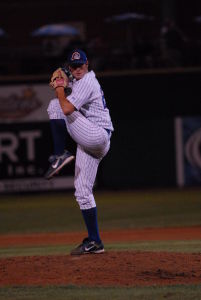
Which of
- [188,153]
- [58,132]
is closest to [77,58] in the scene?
[58,132]

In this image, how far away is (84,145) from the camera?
649 cm

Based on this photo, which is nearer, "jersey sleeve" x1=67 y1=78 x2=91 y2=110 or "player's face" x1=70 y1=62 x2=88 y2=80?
"jersey sleeve" x1=67 y1=78 x2=91 y2=110

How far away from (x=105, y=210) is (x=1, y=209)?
2039 millimetres

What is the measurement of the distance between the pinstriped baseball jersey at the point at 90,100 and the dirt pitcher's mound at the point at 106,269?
1216 millimetres

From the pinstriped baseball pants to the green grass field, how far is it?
4.29 ft

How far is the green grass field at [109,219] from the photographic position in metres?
5.25

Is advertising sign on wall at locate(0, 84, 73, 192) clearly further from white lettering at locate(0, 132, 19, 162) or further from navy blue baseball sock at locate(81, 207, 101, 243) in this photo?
navy blue baseball sock at locate(81, 207, 101, 243)

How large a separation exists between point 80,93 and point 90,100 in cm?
17

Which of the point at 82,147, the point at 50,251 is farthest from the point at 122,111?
the point at 82,147

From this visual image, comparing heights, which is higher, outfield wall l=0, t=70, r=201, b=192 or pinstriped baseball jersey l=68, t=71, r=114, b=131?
pinstriped baseball jersey l=68, t=71, r=114, b=131

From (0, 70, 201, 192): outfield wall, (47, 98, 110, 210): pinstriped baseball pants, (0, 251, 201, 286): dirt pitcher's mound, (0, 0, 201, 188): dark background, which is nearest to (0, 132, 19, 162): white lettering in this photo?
(0, 70, 201, 192): outfield wall

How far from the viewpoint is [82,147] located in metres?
6.58

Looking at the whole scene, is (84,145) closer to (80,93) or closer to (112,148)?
(80,93)

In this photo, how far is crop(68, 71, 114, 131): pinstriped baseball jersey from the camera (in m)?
6.30
